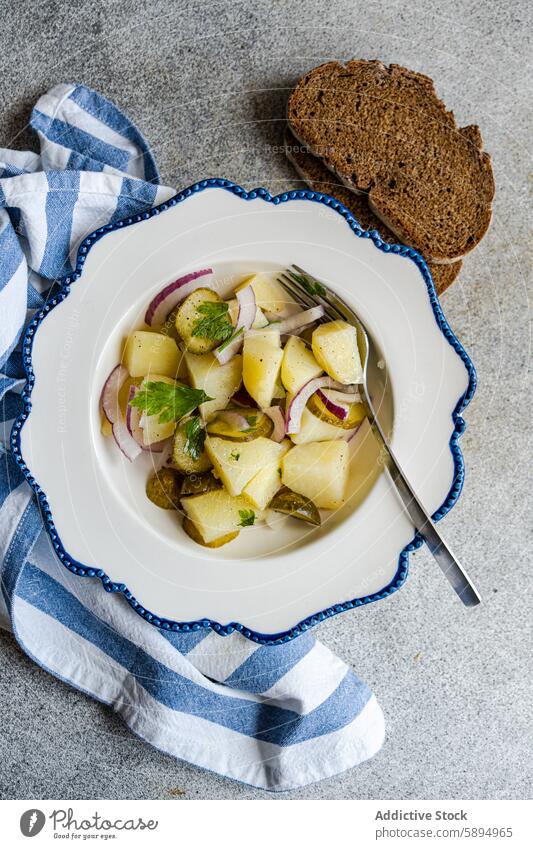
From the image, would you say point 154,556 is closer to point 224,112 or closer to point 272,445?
point 272,445

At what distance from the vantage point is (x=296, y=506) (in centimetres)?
121

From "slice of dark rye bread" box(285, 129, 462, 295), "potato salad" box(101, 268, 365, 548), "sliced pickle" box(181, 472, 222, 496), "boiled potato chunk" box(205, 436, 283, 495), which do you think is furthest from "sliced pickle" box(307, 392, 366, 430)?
"slice of dark rye bread" box(285, 129, 462, 295)

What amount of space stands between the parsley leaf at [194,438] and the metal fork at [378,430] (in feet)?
0.97

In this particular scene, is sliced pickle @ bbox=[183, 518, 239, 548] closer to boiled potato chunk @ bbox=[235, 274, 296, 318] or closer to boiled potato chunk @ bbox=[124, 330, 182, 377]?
boiled potato chunk @ bbox=[124, 330, 182, 377]

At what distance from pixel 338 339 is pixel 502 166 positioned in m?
0.53

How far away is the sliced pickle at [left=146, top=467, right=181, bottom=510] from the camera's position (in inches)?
49.3

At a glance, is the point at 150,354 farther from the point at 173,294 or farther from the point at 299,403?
the point at 299,403

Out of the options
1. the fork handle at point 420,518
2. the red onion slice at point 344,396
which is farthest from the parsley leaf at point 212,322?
the fork handle at point 420,518

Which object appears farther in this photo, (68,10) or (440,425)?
(68,10)

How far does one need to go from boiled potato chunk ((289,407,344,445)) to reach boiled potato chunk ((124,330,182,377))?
Result: 0.82ft

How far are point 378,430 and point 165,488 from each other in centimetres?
40

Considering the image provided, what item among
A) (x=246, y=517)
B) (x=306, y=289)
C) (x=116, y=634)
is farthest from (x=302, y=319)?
(x=116, y=634)

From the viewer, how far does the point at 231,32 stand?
133 centimetres
